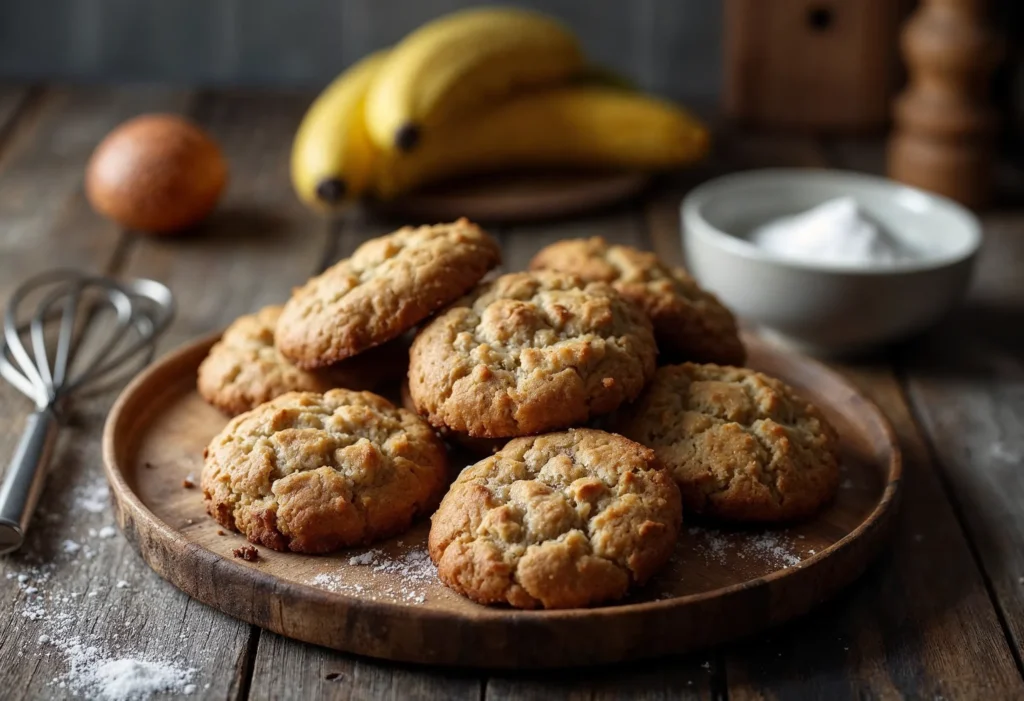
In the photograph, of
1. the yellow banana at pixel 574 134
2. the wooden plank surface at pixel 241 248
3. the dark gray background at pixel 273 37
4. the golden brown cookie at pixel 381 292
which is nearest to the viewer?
the golden brown cookie at pixel 381 292

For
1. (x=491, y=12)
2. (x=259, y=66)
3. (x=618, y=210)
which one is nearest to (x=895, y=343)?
(x=618, y=210)

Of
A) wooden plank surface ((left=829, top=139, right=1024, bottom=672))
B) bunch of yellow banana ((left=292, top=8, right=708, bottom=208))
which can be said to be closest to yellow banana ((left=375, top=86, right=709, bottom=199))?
bunch of yellow banana ((left=292, top=8, right=708, bottom=208))

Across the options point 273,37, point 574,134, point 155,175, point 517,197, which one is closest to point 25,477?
point 155,175

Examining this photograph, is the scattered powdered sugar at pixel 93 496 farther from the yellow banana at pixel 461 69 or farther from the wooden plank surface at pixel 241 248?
the yellow banana at pixel 461 69

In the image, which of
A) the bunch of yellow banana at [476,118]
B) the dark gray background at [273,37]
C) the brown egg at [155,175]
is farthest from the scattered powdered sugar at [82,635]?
the dark gray background at [273,37]

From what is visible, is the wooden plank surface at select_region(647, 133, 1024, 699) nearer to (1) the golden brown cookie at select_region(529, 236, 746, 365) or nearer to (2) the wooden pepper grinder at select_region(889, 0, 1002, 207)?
(1) the golden brown cookie at select_region(529, 236, 746, 365)

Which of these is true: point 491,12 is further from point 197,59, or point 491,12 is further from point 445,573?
point 445,573
